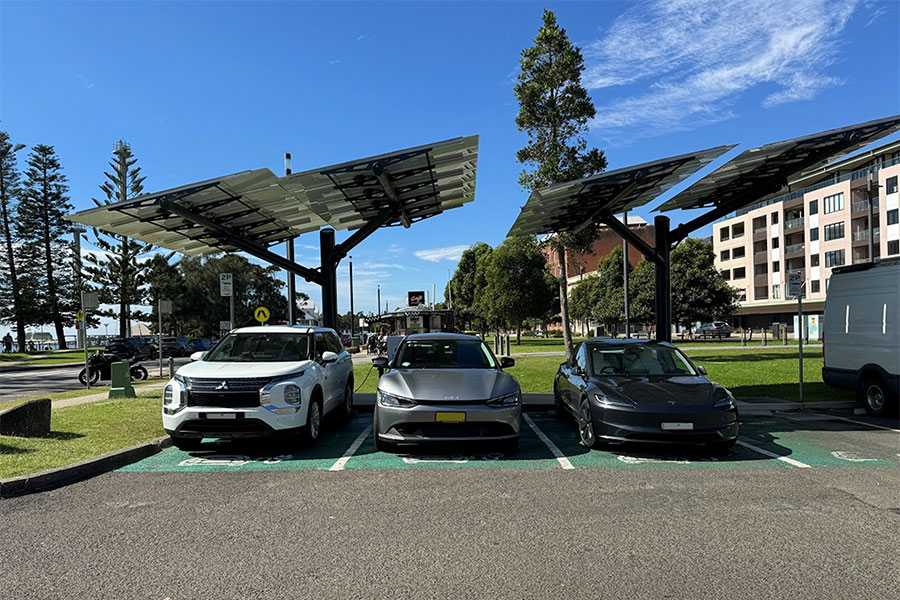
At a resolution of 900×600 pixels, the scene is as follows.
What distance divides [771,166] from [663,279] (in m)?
3.12

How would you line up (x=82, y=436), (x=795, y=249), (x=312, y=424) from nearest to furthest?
(x=312, y=424) < (x=82, y=436) < (x=795, y=249)

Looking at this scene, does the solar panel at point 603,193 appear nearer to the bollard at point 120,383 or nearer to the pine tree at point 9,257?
the bollard at point 120,383

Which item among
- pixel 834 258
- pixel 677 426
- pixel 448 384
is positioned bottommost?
pixel 677 426

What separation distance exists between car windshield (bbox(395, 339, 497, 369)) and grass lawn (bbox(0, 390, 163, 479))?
3.81 metres

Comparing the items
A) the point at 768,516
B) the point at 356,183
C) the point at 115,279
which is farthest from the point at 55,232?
the point at 768,516

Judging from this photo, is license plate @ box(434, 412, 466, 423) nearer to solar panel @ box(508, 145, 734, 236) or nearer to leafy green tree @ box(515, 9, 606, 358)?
solar panel @ box(508, 145, 734, 236)

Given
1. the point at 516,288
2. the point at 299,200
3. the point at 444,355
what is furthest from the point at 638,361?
the point at 516,288

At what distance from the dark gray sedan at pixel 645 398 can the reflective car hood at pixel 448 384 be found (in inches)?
48.2

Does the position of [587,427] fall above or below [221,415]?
below

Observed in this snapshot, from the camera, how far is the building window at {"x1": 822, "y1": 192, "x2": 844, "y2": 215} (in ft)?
184

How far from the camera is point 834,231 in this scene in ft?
187

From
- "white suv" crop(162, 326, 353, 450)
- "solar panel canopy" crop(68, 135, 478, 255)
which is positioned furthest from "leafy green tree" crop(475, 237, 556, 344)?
"white suv" crop(162, 326, 353, 450)

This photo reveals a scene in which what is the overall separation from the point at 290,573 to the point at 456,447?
4370 mm

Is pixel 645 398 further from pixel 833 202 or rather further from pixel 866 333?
pixel 833 202
